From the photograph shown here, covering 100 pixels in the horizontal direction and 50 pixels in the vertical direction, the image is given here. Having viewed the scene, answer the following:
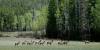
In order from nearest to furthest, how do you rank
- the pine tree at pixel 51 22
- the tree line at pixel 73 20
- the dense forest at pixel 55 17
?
the tree line at pixel 73 20 < the dense forest at pixel 55 17 < the pine tree at pixel 51 22

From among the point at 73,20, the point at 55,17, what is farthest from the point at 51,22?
the point at 73,20

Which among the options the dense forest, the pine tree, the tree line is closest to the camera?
the tree line

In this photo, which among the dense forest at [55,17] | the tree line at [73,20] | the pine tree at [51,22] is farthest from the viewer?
the pine tree at [51,22]

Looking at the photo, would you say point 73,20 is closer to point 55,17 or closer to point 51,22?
point 55,17

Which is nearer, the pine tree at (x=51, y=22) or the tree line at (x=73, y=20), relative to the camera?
the tree line at (x=73, y=20)

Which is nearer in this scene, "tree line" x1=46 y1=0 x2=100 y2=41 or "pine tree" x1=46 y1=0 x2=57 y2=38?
"tree line" x1=46 y1=0 x2=100 y2=41

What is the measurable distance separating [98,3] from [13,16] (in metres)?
29.9

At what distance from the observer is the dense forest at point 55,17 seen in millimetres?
67000

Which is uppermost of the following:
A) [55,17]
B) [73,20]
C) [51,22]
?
[55,17]

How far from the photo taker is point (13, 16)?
3563 inches

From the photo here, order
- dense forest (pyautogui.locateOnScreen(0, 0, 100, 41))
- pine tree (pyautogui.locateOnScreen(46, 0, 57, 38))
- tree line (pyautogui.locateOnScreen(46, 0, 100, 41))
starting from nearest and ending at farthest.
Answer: tree line (pyautogui.locateOnScreen(46, 0, 100, 41)) < dense forest (pyautogui.locateOnScreen(0, 0, 100, 41)) < pine tree (pyautogui.locateOnScreen(46, 0, 57, 38))

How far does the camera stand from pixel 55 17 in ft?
248

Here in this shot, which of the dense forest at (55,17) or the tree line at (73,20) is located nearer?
the tree line at (73,20)

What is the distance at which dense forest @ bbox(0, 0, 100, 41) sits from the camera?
6700cm
